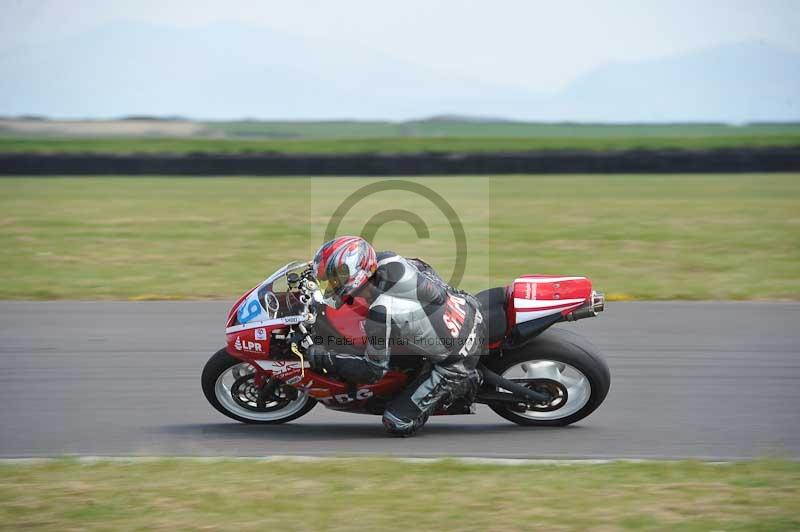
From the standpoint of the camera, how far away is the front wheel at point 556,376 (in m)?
5.84

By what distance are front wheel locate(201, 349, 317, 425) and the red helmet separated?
96cm

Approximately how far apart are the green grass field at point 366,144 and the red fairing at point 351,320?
25.1 metres

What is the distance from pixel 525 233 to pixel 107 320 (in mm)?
8563

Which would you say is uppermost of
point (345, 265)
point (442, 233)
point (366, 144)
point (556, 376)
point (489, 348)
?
point (366, 144)

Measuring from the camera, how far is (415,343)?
571 centimetres

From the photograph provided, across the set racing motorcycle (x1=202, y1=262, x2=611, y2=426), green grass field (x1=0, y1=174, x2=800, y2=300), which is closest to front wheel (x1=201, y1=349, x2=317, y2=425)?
racing motorcycle (x1=202, y1=262, x2=611, y2=426)

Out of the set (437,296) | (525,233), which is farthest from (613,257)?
(437,296)

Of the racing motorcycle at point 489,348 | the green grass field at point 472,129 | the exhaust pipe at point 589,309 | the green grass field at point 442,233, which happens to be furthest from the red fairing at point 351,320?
the green grass field at point 472,129

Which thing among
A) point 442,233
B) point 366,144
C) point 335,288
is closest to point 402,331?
point 335,288

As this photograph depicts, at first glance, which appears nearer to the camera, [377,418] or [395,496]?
[395,496]

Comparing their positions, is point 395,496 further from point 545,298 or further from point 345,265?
point 545,298

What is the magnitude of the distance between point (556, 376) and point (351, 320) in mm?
1423

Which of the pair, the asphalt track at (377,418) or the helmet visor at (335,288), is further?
the asphalt track at (377,418)

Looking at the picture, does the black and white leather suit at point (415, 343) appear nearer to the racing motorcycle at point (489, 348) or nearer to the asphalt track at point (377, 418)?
the racing motorcycle at point (489, 348)
